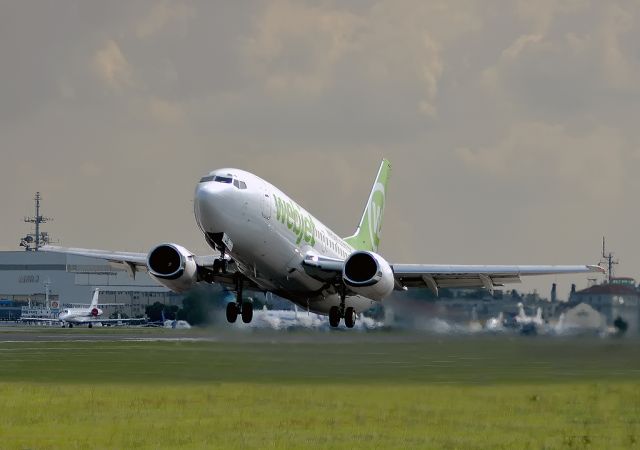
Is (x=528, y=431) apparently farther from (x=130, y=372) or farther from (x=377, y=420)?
(x=130, y=372)

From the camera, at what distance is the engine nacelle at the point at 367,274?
4888 centimetres

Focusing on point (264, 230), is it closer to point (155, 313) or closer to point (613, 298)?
point (613, 298)

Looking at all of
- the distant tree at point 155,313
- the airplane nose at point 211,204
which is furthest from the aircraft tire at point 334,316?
the distant tree at point 155,313

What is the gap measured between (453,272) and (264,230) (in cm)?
1261

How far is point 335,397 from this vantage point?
117 ft

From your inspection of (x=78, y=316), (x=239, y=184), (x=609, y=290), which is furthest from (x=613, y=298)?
(x=78, y=316)

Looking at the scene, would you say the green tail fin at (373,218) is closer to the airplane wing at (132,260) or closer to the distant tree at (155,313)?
the airplane wing at (132,260)

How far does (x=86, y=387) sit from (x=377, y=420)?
12775mm

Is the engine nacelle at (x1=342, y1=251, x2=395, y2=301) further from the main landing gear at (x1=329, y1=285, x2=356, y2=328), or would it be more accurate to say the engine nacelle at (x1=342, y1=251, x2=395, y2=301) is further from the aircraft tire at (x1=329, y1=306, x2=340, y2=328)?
the aircraft tire at (x1=329, y1=306, x2=340, y2=328)

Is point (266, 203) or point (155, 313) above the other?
point (266, 203)

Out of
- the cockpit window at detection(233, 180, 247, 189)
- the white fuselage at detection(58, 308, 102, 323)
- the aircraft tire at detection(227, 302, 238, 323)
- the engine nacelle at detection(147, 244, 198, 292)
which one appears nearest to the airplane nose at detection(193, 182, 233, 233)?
the cockpit window at detection(233, 180, 247, 189)

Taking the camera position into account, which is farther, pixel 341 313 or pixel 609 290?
pixel 609 290

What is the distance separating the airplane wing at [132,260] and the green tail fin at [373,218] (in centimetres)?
1465

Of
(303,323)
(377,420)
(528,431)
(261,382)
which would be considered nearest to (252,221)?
(261,382)
